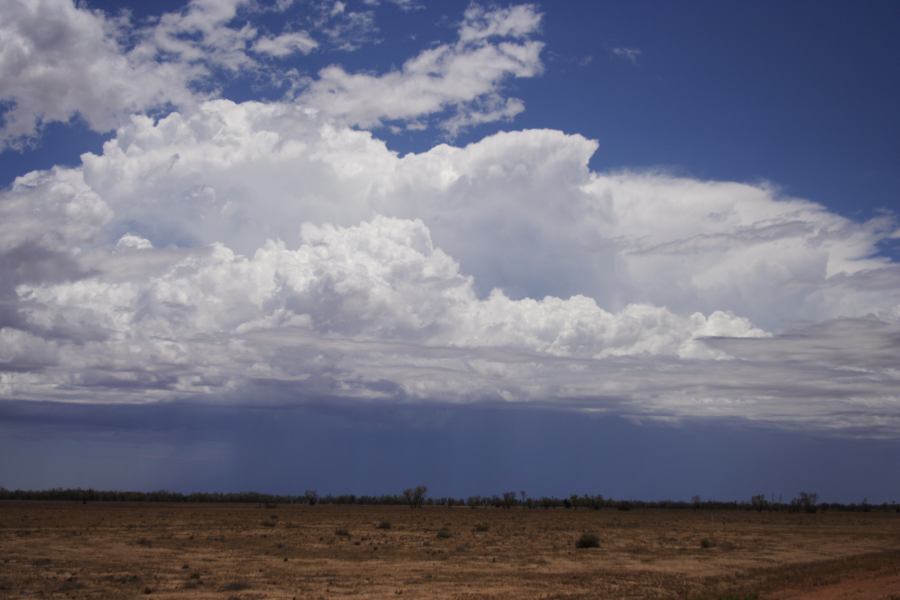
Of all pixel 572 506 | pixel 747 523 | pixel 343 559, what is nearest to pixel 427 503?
pixel 572 506

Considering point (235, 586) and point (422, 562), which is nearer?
point (235, 586)

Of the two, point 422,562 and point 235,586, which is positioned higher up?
point 235,586

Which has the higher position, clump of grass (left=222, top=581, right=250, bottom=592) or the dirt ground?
clump of grass (left=222, top=581, right=250, bottom=592)

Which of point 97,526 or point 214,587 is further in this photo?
point 97,526

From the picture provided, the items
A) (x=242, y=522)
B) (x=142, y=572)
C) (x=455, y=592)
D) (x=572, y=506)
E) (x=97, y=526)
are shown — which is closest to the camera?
(x=455, y=592)

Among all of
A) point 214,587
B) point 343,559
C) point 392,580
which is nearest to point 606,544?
point 343,559

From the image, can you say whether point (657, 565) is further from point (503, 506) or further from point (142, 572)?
point (503, 506)

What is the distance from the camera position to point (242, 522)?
70.6 metres

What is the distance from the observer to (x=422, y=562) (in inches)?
1597

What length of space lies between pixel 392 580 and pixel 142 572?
35.9ft

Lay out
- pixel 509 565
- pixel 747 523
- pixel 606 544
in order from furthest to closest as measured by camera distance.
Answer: pixel 747 523
pixel 606 544
pixel 509 565

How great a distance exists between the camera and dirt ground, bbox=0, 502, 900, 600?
30.2m

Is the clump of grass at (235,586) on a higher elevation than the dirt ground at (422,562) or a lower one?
higher

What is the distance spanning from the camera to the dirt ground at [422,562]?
30.2 m
